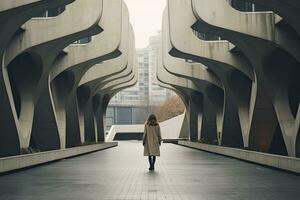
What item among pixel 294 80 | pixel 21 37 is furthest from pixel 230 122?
pixel 21 37

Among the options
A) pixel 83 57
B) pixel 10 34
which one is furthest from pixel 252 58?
pixel 83 57

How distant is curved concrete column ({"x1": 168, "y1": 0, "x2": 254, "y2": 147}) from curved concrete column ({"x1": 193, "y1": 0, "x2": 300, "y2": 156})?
2.04m

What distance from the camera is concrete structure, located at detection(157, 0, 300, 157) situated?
19.4 m

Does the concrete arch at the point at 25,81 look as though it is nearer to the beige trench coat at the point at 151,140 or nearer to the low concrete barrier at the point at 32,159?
the low concrete barrier at the point at 32,159

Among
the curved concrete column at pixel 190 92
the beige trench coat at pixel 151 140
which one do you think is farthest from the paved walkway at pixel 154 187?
the curved concrete column at pixel 190 92

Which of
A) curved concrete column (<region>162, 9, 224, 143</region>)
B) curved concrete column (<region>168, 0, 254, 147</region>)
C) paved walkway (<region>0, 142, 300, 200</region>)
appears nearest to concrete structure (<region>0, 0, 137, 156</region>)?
curved concrete column (<region>168, 0, 254, 147</region>)

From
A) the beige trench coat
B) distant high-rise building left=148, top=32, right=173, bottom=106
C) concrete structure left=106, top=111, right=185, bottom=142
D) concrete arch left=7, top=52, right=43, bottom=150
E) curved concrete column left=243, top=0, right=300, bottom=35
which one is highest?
distant high-rise building left=148, top=32, right=173, bottom=106

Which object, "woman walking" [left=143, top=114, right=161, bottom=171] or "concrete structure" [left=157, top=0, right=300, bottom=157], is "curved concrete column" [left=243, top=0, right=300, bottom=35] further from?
"woman walking" [left=143, top=114, right=161, bottom=171]

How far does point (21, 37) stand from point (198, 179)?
11920 mm

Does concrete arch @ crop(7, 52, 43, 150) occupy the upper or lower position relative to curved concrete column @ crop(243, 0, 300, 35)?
lower

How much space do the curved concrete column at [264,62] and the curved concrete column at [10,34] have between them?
6561 millimetres

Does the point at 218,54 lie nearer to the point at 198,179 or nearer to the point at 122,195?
the point at 198,179

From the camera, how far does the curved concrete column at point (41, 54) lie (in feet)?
71.4

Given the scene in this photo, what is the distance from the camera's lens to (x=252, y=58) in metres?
21.9
